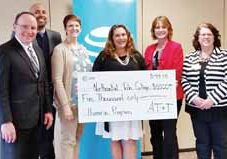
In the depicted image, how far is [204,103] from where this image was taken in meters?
2.88

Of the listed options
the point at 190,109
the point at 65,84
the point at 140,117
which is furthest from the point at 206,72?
the point at 65,84

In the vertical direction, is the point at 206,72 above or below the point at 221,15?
below

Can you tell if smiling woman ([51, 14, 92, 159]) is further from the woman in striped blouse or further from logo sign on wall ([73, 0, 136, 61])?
the woman in striped blouse

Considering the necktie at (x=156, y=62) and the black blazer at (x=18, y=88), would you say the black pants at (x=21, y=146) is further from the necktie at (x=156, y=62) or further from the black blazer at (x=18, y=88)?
the necktie at (x=156, y=62)

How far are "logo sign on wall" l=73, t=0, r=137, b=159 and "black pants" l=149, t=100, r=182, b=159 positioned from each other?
54cm

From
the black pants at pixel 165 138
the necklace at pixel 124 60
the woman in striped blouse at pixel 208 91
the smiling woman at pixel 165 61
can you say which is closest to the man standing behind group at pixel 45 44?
the necklace at pixel 124 60

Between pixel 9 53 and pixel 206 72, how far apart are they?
158 centimetres

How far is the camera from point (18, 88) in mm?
2414

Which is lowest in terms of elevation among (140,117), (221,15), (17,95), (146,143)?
(146,143)

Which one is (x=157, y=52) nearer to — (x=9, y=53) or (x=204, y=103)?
(x=204, y=103)

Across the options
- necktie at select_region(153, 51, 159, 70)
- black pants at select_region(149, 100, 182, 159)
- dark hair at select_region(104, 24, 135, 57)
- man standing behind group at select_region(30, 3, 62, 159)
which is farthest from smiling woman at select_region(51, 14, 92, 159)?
black pants at select_region(149, 100, 182, 159)

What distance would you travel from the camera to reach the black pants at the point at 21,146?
245 centimetres

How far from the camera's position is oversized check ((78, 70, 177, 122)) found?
3008mm

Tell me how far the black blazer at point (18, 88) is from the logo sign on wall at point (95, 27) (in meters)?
1.24
